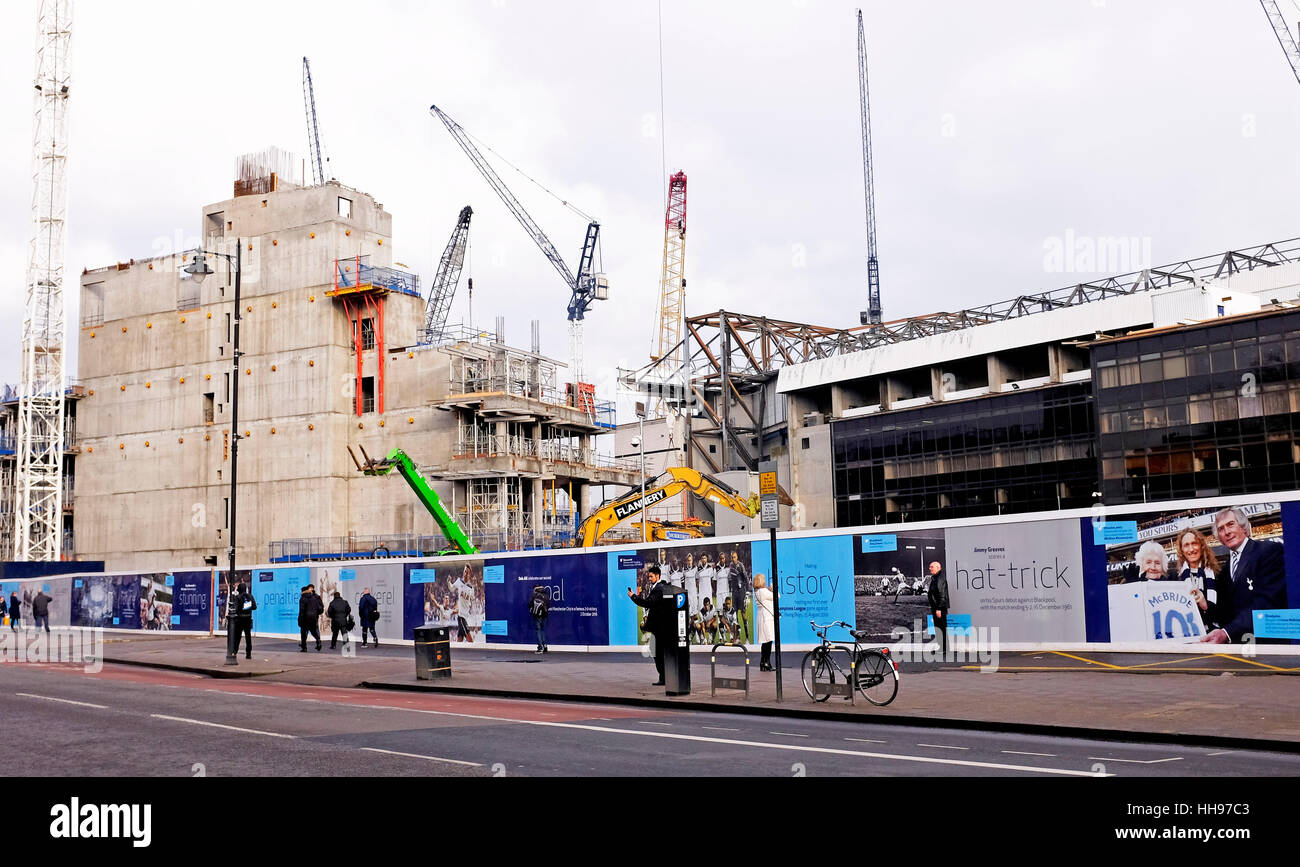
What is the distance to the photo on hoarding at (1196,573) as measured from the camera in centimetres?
A: 1875

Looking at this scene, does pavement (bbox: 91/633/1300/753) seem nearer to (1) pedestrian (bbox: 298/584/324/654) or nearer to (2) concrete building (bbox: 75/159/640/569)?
(1) pedestrian (bbox: 298/584/324/654)

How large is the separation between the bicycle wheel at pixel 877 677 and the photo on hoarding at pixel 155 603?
3620cm

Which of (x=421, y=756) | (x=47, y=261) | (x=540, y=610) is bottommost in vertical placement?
(x=421, y=756)

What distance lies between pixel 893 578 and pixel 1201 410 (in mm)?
43322

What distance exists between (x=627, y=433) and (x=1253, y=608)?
96.0 m

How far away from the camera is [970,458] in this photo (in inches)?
2975

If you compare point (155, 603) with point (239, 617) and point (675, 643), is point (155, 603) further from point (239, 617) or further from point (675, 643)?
point (675, 643)

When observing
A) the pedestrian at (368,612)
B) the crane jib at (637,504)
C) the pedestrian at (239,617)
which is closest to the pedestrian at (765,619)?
the pedestrian at (239,617)

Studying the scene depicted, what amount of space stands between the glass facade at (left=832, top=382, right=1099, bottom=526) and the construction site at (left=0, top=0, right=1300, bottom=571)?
20 centimetres

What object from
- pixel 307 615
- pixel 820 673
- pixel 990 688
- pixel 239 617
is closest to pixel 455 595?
pixel 307 615

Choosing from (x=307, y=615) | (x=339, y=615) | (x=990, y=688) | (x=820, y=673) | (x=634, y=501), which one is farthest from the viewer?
(x=634, y=501)

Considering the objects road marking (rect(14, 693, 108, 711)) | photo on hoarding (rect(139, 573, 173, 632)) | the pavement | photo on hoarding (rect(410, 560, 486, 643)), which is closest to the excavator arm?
photo on hoarding (rect(139, 573, 173, 632))

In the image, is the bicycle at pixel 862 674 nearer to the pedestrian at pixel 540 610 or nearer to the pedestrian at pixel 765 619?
the pedestrian at pixel 765 619

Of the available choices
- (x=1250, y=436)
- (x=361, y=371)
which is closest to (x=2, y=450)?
(x=361, y=371)
